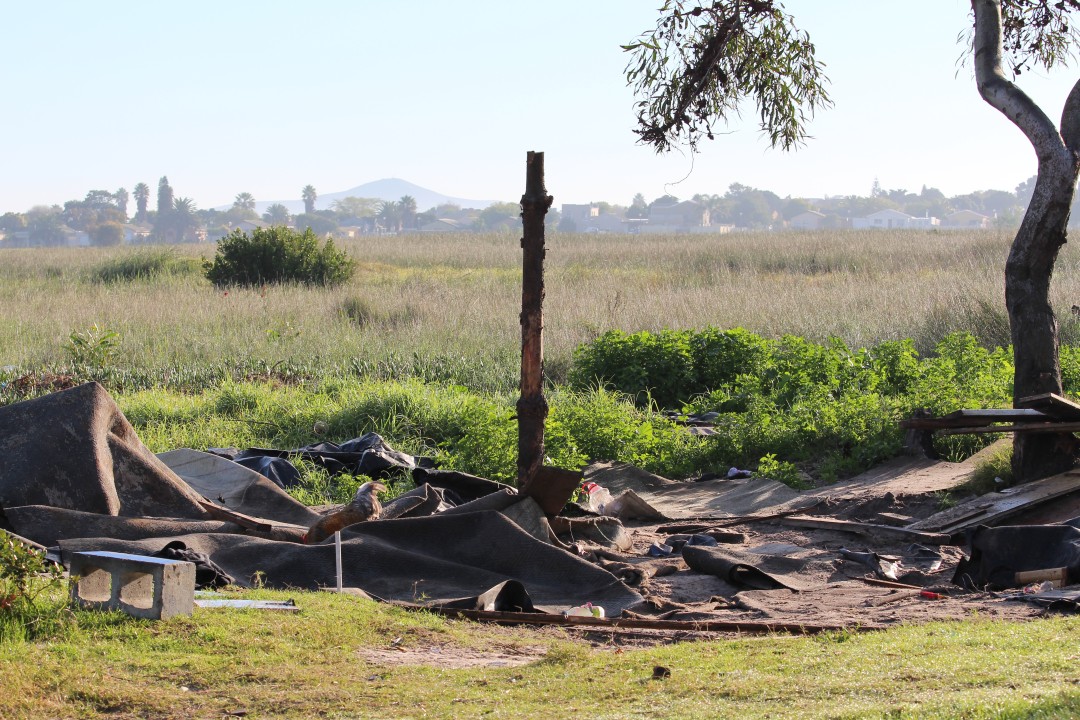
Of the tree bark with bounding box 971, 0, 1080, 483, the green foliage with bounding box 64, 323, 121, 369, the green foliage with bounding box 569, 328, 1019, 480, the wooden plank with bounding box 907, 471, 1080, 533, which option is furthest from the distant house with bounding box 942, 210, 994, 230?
the wooden plank with bounding box 907, 471, 1080, 533

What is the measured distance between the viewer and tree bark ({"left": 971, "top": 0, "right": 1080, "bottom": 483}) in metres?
7.84

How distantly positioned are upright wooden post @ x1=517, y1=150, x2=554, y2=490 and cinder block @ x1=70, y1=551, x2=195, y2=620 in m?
2.61

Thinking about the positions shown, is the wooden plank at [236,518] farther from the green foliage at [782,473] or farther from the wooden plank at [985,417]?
the wooden plank at [985,417]

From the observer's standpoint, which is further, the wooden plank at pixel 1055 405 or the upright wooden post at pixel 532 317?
the wooden plank at pixel 1055 405

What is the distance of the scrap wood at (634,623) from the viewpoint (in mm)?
5102

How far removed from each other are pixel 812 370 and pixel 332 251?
17268 millimetres

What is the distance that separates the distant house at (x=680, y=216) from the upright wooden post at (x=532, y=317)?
4804 inches

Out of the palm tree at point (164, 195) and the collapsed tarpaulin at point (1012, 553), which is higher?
the palm tree at point (164, 195)

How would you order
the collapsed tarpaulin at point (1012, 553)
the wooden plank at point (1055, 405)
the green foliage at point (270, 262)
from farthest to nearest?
the green foliage at point (270, 262) → the wooden plank at point (1055, 405) → the collapsed tarpaulin at point (1012, 553)

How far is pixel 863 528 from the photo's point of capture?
7.42 metres

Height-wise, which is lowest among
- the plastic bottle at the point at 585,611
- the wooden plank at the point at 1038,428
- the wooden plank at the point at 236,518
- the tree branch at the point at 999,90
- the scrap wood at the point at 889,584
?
the scrap wood at the point at 889,584

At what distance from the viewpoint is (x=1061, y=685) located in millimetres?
3576

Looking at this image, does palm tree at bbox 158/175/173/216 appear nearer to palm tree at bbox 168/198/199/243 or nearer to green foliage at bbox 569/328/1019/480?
palm tree at bbox 168/198/199/243

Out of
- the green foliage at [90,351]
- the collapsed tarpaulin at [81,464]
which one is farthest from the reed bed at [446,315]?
the collapsed tarpaulin at [81,464]
